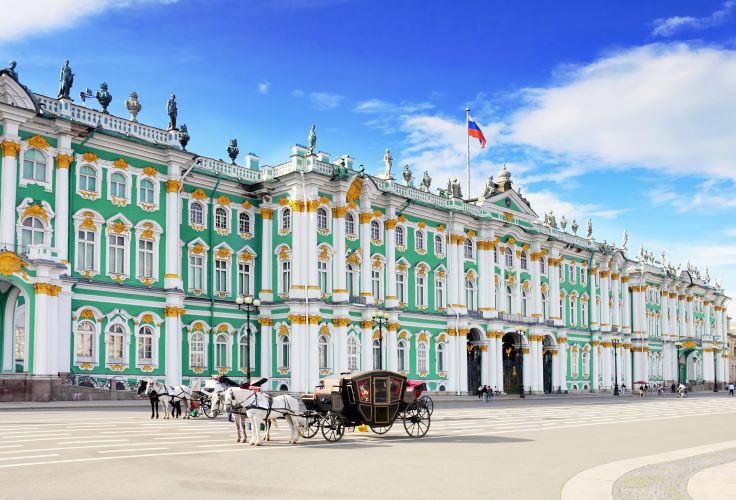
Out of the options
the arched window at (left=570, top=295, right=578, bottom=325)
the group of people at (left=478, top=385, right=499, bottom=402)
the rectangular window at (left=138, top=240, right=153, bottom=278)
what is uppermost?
the rectangular window at (left=138, top=240, right=153, bottom=278)

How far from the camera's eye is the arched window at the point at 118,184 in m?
45.5

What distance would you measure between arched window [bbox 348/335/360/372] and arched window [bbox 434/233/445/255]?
39.7 feet

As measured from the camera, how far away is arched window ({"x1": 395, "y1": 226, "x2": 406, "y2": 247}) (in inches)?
2408

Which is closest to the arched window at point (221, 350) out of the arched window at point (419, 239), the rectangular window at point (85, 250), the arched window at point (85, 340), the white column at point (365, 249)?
the arched window at point (85, 340)

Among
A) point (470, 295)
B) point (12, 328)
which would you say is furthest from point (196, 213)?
point (470, 295)

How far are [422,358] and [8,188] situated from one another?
33.2 meters

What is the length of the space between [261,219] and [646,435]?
33.5 m

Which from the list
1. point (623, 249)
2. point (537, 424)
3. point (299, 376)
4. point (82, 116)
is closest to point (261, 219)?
point (299, 376)

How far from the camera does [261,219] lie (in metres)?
55.2

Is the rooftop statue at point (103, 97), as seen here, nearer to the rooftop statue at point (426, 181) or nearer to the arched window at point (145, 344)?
the arched window at point (145, 344)

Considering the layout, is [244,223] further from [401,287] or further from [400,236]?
[401,287]

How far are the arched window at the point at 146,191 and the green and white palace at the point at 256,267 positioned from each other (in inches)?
5.0

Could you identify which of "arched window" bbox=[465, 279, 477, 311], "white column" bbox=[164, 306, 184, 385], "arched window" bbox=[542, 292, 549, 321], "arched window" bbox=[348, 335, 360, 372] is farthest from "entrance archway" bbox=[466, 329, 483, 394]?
"white column" bbox=[164, 306, 184, 385]

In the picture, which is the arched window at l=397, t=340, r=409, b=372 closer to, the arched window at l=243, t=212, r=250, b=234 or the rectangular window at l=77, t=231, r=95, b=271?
the arched window at l=243, t=212, r=250, b=234
